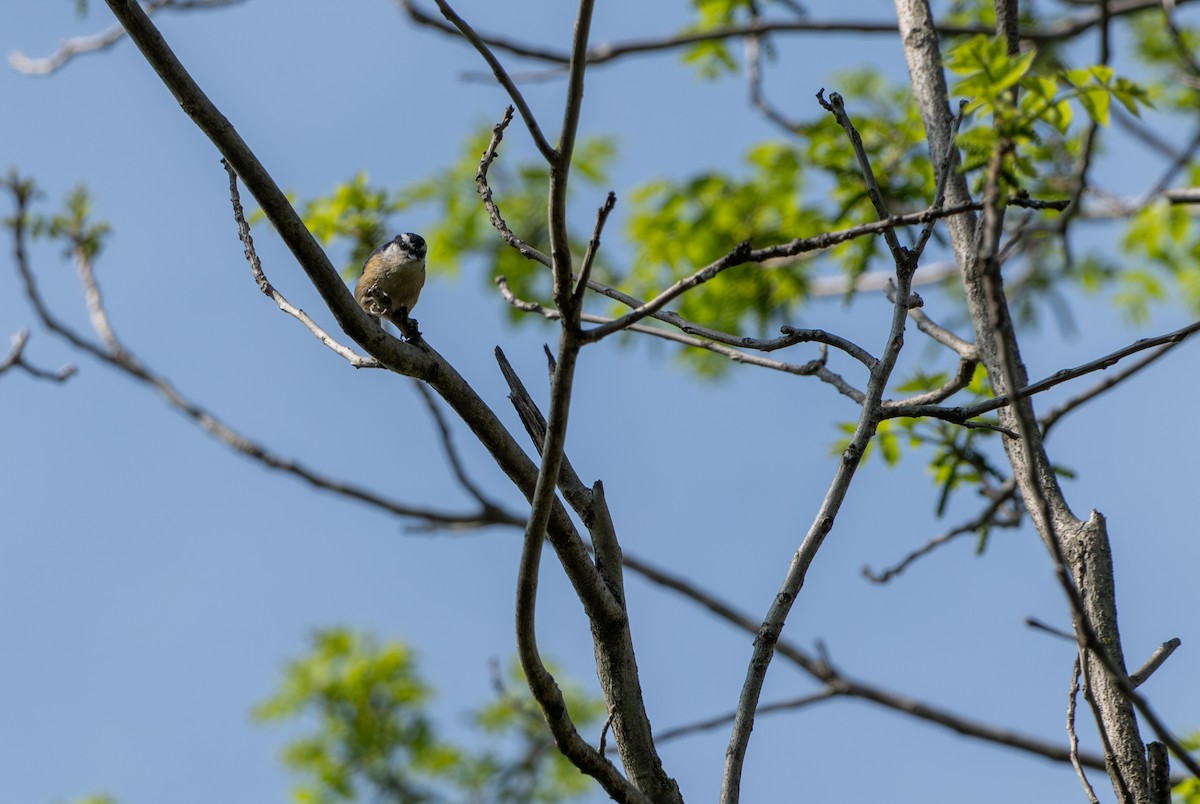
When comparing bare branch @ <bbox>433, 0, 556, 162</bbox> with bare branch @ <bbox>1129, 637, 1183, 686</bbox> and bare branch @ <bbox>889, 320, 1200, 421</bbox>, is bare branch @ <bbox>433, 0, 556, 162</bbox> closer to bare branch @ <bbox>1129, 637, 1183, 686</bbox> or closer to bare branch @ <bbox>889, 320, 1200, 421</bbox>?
bare branch @ <bbox>889, 320, 1200, 421</bbox>

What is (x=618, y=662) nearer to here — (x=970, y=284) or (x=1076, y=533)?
(x=1076, y=533)

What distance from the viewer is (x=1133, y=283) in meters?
8.69

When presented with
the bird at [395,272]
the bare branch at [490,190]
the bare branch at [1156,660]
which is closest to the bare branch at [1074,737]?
the bare branch at [1156,660]

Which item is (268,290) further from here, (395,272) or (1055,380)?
(395,272)

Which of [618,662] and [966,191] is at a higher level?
[966,191]

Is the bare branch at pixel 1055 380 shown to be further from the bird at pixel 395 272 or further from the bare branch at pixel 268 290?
the bird at pixel 395 272

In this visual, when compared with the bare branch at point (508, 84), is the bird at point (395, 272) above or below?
above

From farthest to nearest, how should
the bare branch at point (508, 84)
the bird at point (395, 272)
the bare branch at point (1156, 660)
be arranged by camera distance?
1. the bird at point (395, 272)
2. the bare branch at point (1156, 660)
3. the bare branch at point (508, 84)

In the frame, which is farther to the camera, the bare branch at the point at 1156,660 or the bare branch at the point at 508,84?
the bare branch at the point at 1156,660

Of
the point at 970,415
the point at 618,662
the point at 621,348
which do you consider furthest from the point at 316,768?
the point at 970,415

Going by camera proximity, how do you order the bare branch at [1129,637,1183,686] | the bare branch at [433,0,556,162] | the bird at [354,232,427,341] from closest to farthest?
the bare branch at [433,0,556,162], the bare branch at [1129,637,1183,686], the bird at [354,232,427,341]

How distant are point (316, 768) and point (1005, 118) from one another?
8.20 meters

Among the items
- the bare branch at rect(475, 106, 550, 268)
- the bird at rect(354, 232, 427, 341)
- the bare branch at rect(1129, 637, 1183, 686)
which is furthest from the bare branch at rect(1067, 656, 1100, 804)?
the bird at rect(354, 232, 427, 341)

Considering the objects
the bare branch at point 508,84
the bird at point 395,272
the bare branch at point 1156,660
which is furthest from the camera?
the bird at point 395,272
